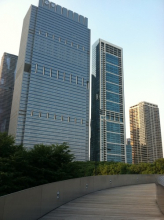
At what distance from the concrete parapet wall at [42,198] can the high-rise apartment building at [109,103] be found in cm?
12527

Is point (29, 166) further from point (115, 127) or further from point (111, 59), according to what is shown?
point (111, 59)

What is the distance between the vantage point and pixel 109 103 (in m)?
152

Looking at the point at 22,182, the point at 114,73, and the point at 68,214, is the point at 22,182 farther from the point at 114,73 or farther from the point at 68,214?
the point at 114,73

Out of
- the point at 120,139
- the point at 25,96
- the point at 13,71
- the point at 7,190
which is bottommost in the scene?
the point at 7,190

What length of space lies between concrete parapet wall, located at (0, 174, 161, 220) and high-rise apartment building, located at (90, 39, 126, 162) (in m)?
125

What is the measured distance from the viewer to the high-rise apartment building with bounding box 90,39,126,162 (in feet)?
478

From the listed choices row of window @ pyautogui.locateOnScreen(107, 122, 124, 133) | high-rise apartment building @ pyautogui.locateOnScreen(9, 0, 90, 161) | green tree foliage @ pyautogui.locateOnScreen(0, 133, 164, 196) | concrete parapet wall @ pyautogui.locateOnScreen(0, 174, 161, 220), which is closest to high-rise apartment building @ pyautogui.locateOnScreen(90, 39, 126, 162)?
row of window @ pyautogui.locateOnScreen(107, 122, 124, 133)

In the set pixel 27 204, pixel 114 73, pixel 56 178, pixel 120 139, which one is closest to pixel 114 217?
pixel 27 204

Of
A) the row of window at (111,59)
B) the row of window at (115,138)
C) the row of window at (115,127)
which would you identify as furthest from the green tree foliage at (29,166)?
the row of window at (111,59)

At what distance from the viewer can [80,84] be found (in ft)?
454

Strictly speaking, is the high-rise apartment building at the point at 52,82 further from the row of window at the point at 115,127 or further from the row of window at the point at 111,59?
the row of window at the point at 111,59

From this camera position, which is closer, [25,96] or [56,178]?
[56,178]

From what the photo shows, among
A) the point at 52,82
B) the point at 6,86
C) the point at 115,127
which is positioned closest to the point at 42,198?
the point at 52,82

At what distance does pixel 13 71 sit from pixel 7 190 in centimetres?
15311
